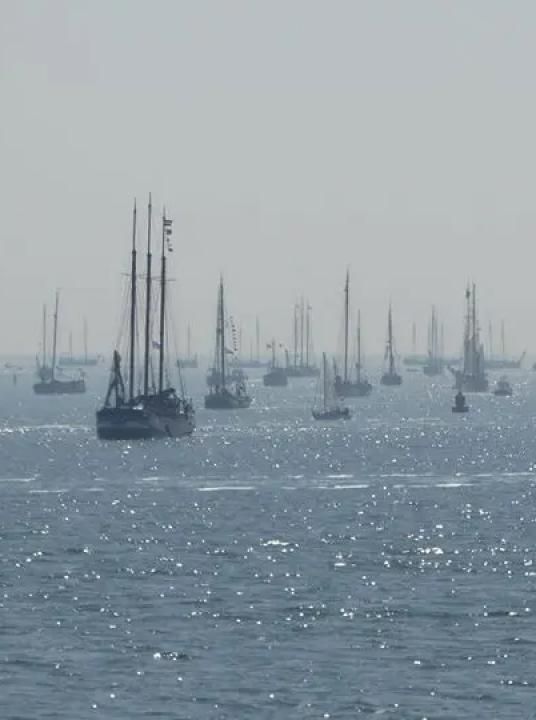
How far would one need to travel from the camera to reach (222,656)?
57469 millimetres

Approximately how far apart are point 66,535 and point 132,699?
3939 centimetres

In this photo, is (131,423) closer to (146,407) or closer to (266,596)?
(146,407)

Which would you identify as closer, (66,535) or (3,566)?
(3,566)

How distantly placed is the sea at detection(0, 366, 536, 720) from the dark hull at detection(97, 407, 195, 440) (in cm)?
2808

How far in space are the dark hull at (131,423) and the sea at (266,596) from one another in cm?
2808

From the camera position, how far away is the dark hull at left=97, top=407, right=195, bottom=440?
159500 mm

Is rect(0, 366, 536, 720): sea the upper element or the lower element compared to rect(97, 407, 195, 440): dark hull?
lower

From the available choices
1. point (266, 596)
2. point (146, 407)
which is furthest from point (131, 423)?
point (266, 596)

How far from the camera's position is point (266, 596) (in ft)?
226

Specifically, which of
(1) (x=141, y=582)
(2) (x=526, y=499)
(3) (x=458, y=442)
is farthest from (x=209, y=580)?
(3) (x=458, y=442)

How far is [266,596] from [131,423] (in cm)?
9112

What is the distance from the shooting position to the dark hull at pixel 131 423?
160 metres

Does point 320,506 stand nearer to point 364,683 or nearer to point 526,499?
point 526,499

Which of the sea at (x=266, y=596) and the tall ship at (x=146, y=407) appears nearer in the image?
the sea at (x=266, y=596)
